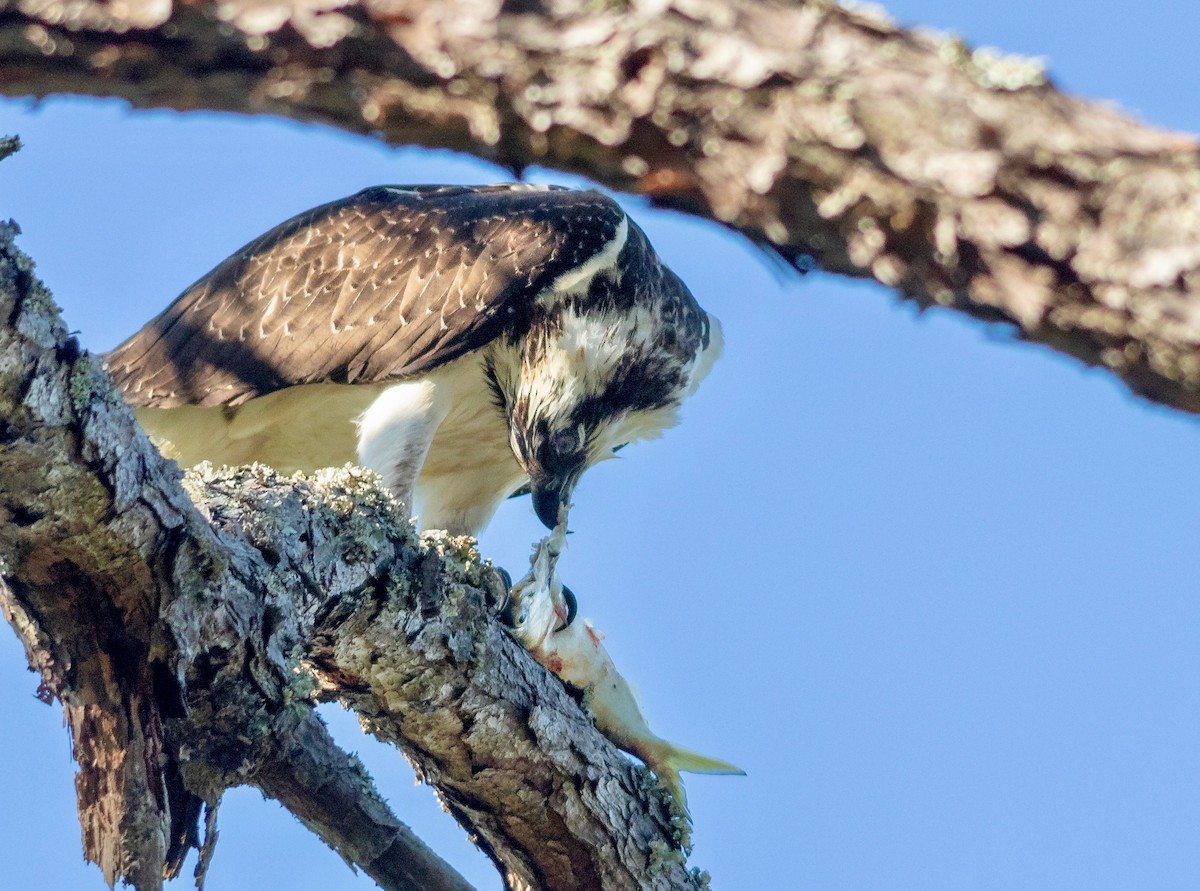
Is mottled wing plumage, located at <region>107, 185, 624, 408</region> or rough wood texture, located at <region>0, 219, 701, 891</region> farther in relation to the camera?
mottled wing plumage, located at <region>107, 185, 624, 408</region>

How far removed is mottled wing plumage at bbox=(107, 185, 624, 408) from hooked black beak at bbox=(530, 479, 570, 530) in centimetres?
78

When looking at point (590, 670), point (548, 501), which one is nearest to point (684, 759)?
point (590, 670)

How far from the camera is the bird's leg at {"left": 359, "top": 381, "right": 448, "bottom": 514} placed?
5.86 meters

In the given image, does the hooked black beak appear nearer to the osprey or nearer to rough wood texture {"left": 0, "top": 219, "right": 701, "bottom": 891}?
the osprey

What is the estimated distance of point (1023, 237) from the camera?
4.41ft

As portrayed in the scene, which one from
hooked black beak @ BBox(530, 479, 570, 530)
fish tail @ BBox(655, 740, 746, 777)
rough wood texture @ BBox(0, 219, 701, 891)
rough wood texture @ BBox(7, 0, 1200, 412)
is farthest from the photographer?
hooked black beak @ BBox(530, 479, 570, 530)

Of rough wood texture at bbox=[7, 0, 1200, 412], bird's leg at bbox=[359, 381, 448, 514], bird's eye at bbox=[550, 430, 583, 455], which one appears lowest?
rough wood texture at bbox=[7, 0, 1200, 412]

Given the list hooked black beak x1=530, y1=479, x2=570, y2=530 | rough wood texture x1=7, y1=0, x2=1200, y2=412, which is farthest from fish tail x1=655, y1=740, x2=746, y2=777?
rough wood texture x1=7, y1=0, x2=1200, y2=412

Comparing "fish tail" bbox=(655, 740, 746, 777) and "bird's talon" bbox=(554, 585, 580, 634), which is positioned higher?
"bird's talon" bbox=(554, 585, 580, 634)

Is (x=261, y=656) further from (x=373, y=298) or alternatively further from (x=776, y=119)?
(x=373, y=298)

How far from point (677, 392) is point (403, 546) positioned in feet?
8.59

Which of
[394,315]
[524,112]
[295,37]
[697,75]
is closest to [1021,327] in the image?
[697,75]

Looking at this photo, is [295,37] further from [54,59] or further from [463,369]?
[463,369]

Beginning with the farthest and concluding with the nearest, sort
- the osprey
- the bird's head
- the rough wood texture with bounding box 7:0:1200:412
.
Answer: the bird's head, the osprey, the rough wood texture with bounding box 7:0:1200:412
